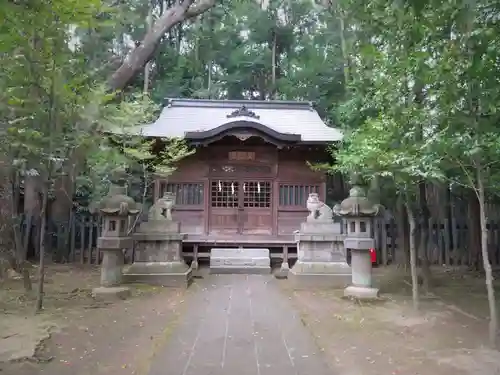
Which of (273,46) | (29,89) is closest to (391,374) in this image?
(29,89)

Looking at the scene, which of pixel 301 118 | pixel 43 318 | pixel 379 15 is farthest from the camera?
pixel 301 118

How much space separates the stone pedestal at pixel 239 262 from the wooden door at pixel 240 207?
1.52 meters

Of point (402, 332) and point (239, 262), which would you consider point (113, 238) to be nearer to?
point (239, 262)

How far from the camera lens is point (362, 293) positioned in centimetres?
693

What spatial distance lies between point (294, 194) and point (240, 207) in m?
1.75

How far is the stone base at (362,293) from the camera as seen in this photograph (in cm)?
687

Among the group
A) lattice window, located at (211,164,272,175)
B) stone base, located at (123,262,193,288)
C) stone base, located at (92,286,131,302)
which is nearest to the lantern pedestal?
stone base, located at (123,262,193,288)

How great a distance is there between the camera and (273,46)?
23.2 meters

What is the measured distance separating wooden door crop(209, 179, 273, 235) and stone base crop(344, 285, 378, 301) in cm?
536

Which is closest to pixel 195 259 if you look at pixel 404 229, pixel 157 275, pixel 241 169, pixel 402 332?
pixel 157 275

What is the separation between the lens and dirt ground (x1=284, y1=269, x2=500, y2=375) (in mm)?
3854

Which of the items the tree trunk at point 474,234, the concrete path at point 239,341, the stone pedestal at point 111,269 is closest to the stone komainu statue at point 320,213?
the concrete path at point 239,341

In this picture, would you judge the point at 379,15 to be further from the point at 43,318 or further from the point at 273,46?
the point at 273,46

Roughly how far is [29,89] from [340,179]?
45.0 ft
